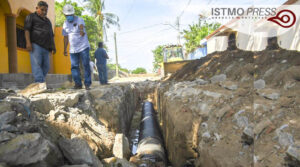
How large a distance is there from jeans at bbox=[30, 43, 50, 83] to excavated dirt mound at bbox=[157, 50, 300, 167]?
2247 millimetres

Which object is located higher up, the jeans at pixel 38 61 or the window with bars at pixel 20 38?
the window with bars at pixel 20 38

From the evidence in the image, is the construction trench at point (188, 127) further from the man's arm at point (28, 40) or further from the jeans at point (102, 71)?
the jeans at point (102, 71)

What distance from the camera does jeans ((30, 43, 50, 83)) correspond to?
3.38 meters

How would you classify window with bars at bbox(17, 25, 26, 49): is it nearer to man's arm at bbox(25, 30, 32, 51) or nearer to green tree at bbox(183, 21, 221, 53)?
Result: man's arm at bbox(25, 30, 32, 51)

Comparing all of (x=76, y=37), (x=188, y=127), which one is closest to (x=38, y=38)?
(x=76, y=37)

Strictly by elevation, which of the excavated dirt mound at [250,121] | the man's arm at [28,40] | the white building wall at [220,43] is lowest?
the excavated dirt mound at [250,121]

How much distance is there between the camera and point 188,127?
3035 mm

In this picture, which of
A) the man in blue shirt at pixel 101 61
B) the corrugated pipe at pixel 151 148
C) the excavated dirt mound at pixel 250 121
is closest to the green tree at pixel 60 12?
the man in blue shirt at pixel 101 61

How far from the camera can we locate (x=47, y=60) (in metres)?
3.59

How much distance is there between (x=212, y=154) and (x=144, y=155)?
148 cm

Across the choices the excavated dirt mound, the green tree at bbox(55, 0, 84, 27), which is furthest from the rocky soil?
the green tree at bbox(55, 0, 84, 27)

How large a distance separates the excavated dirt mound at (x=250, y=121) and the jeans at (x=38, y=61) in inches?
88.5

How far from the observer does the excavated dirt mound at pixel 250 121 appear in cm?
160

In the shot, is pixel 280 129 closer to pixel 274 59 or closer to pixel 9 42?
pixel 274 59
